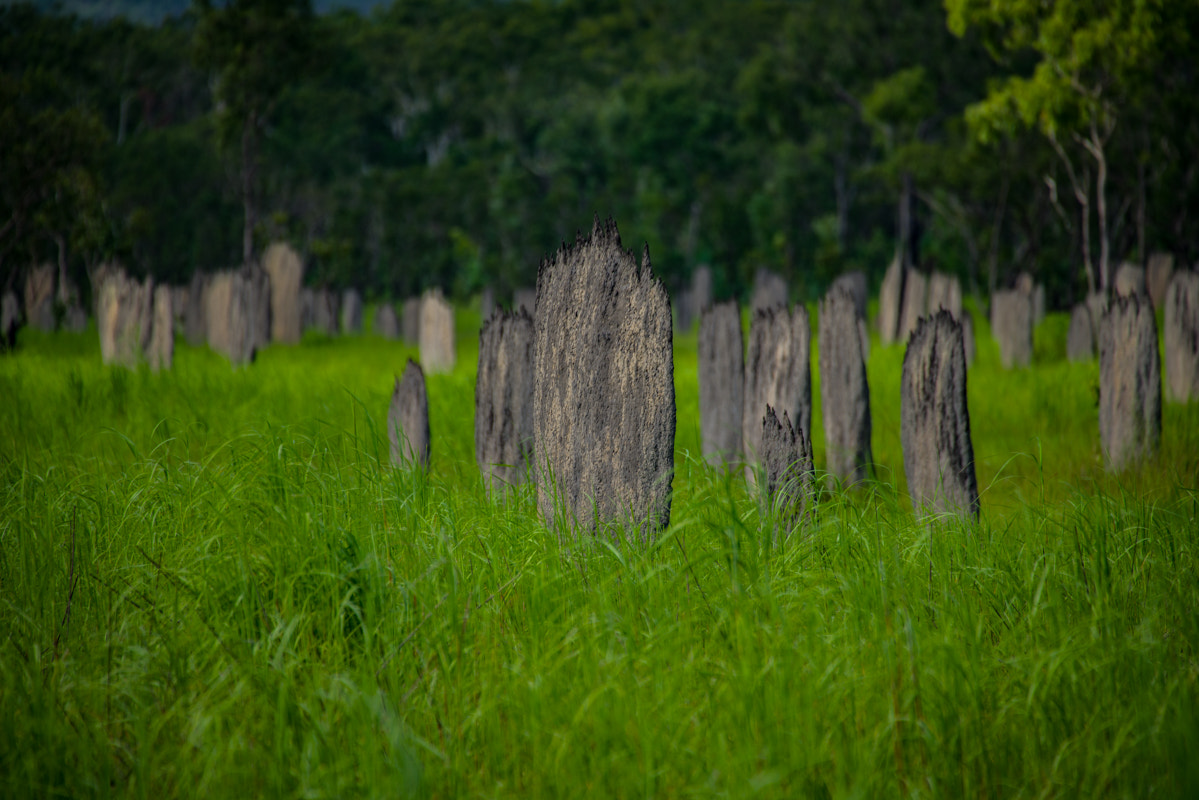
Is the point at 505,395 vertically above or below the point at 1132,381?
above

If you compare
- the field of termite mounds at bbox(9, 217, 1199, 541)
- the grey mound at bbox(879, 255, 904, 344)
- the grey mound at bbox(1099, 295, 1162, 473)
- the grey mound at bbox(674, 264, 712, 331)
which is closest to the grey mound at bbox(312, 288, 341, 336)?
the grey mound at bbox(674, 264, 712, 331)

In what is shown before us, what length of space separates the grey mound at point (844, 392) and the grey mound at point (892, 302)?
8764 mm

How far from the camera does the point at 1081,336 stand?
11430mm

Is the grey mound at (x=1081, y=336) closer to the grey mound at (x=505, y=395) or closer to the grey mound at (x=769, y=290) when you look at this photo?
the grey mound at (x=769, y=290)

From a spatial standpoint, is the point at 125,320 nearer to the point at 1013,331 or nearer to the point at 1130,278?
the point at 1013,331

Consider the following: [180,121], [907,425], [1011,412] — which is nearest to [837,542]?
[907,425]

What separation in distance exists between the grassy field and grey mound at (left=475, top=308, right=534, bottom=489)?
0.74 meters

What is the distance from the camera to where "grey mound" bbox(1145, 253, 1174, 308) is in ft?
55.9

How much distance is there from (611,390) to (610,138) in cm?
3251

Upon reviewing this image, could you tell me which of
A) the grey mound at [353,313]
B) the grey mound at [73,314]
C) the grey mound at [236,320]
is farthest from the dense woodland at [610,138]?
the grey mound at [236,320]

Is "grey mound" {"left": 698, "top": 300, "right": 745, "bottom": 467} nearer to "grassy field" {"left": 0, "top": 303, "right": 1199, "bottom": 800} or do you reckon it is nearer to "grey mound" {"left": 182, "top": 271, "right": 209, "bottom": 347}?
"grassy field" {"left": 0, "top": 303, "right": 1199, "bottom": 800}

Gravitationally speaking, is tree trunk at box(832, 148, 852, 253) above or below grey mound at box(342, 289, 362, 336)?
above

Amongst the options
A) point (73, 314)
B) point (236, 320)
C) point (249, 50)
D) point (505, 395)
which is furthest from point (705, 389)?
point (249, 50)

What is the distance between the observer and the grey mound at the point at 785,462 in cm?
407
